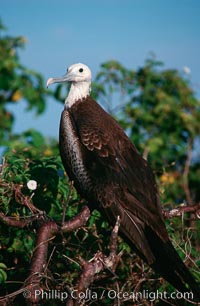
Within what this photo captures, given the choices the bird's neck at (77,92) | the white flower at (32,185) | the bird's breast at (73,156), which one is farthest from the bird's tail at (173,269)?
the bird's neck at (77,92)

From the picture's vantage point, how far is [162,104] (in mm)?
8180

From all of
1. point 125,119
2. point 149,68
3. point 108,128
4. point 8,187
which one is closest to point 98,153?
point 108,128

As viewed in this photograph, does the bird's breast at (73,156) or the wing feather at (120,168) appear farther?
the bird's breast at (73,156)

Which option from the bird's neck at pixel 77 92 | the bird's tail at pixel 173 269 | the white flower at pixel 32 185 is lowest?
the bird's tail at pixel 173 269

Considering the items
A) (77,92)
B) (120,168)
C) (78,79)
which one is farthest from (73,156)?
(78,79)

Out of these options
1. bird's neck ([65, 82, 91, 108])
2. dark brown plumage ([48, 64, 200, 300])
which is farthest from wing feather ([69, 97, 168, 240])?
bird's neck ([65, 82, 91, 108])

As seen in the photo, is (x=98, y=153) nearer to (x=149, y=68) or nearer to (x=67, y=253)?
(x=67, y=253)

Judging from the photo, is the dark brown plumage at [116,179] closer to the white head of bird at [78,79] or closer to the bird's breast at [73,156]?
the bird's breast at [73,156]

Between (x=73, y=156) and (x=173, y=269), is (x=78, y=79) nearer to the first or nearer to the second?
(x=73, y=156)

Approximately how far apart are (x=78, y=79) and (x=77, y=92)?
20 centimetres

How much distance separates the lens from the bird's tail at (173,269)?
14.4 ft

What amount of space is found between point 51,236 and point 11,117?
4208 millimetres

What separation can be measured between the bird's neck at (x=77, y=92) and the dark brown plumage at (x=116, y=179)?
0.19 metres

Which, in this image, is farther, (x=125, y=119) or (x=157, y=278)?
(x=125, y=119)
